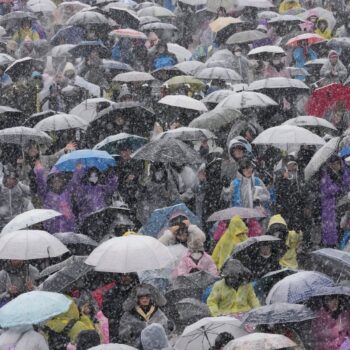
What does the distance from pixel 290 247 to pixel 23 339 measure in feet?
13.8

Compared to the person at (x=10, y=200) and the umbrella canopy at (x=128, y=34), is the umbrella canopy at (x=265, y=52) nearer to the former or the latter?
the umbrella canopy at (x=128, y=34)

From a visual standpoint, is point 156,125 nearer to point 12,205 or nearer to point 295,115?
point 295,115

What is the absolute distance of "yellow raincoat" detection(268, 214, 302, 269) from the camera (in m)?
14.5

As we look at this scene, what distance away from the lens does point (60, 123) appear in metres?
17.8

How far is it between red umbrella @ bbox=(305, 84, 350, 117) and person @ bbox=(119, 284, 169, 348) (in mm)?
7007

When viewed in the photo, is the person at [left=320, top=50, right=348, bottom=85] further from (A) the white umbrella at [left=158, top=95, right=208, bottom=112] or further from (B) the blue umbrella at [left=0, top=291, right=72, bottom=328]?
(B) the blue umbrella at [left=0, top=291, right=72, bottom=328]

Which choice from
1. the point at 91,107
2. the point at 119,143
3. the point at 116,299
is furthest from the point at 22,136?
the point at 116,299

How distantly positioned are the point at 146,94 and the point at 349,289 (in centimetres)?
890

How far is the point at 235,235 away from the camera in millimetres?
14469

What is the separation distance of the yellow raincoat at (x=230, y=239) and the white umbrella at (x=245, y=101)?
355cm

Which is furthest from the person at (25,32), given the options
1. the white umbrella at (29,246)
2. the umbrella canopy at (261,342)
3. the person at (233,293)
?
the umbrella canopy at (261,342)

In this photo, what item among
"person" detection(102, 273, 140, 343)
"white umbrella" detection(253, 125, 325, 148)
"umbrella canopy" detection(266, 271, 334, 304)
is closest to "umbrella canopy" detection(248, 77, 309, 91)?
"white umbrella" detection(253, 125, 325, 148)

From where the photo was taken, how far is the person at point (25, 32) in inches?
945

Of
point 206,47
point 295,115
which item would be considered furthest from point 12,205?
point 206,47
